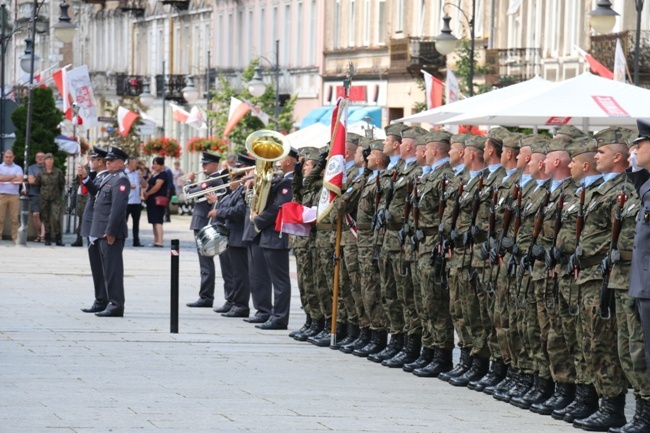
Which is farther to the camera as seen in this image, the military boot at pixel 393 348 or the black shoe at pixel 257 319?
the black shoe at pixel 257 319

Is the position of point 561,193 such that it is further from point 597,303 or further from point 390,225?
point 390,225

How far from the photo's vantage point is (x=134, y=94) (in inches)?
3204

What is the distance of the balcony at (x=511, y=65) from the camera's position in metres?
43.0

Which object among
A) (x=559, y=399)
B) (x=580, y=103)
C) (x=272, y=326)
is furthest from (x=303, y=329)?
(x=559, y=399)

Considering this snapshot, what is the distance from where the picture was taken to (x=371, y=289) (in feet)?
54.5

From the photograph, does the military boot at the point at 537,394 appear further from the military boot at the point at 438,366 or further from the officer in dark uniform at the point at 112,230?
the officer in dark uniform at the point at 112,230

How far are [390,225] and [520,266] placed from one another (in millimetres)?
2647

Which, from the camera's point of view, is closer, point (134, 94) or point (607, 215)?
point (607, 215)

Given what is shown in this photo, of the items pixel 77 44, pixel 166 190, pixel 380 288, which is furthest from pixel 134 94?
pixel 380 288

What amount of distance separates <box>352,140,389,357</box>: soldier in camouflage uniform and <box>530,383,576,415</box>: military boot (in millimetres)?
3457

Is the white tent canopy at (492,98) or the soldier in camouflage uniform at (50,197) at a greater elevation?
the white tent canopy at (492,98)

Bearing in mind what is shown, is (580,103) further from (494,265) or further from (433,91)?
(433,91)

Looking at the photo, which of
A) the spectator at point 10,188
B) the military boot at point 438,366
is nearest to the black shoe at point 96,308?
the military boot at point 438,366

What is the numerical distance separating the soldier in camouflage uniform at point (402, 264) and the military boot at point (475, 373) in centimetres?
108
